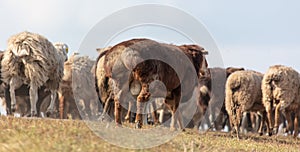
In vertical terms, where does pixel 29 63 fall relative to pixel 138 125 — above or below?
above

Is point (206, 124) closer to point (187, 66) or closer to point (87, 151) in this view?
point (187, 66)

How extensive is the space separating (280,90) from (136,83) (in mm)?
7633

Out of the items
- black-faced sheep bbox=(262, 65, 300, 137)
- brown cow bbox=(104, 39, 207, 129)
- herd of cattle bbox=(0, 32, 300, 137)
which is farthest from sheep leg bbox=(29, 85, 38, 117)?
black-faced sheep bbox=(262, 65, 300, 137)

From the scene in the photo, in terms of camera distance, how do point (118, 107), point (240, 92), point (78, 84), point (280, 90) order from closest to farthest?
point (118, 107)
point (280, 90)
point (240, 92)
point (78, 84)

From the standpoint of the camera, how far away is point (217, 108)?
76.2 feet

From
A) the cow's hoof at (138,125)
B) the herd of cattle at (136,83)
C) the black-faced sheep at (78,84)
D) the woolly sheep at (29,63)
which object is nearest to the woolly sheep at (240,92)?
the herd of cattle at (136,83)

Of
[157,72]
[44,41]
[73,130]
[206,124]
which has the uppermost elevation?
[44,41]

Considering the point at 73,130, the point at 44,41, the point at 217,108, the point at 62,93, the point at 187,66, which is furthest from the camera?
the point at 217,108

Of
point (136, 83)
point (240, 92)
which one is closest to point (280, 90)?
point (240, 92)

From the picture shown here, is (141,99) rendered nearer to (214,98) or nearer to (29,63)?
(29,63)

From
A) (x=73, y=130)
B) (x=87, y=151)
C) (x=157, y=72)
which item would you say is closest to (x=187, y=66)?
(x=157, y=72)

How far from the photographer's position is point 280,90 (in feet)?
57.7

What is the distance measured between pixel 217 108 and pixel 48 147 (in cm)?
1725

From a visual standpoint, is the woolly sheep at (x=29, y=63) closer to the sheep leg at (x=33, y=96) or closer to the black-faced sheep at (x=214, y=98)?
the sheep leg at (x=33, y=96)
